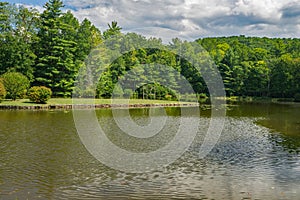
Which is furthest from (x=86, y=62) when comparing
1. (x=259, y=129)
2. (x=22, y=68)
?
(x=259, y=129)

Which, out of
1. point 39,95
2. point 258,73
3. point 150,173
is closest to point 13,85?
point 39,95

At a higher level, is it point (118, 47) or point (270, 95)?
point (118, 47)

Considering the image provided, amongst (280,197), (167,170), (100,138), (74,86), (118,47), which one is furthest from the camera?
(118,47)

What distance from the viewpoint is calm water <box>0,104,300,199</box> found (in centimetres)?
884

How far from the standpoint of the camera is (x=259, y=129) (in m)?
21.5

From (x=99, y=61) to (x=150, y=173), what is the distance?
1630 inches

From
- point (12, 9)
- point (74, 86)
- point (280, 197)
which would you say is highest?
point (12, 9)

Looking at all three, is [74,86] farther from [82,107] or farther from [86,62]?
[82,107]

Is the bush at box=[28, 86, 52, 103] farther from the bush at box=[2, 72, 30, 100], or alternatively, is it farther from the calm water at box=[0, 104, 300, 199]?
the calm water at box=[0, 104, 300, 199]

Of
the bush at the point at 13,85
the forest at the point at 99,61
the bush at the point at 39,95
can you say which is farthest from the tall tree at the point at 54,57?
the bush at the point at 39,95

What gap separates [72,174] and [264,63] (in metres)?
66.5

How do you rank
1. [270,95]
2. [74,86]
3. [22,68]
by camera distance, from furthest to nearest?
[270,95] < [74,86] < [22,68]

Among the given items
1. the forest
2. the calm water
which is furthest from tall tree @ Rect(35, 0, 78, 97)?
the calm water

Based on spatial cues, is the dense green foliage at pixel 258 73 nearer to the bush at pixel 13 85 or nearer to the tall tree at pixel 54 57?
the tall tree at pixel 54 57
